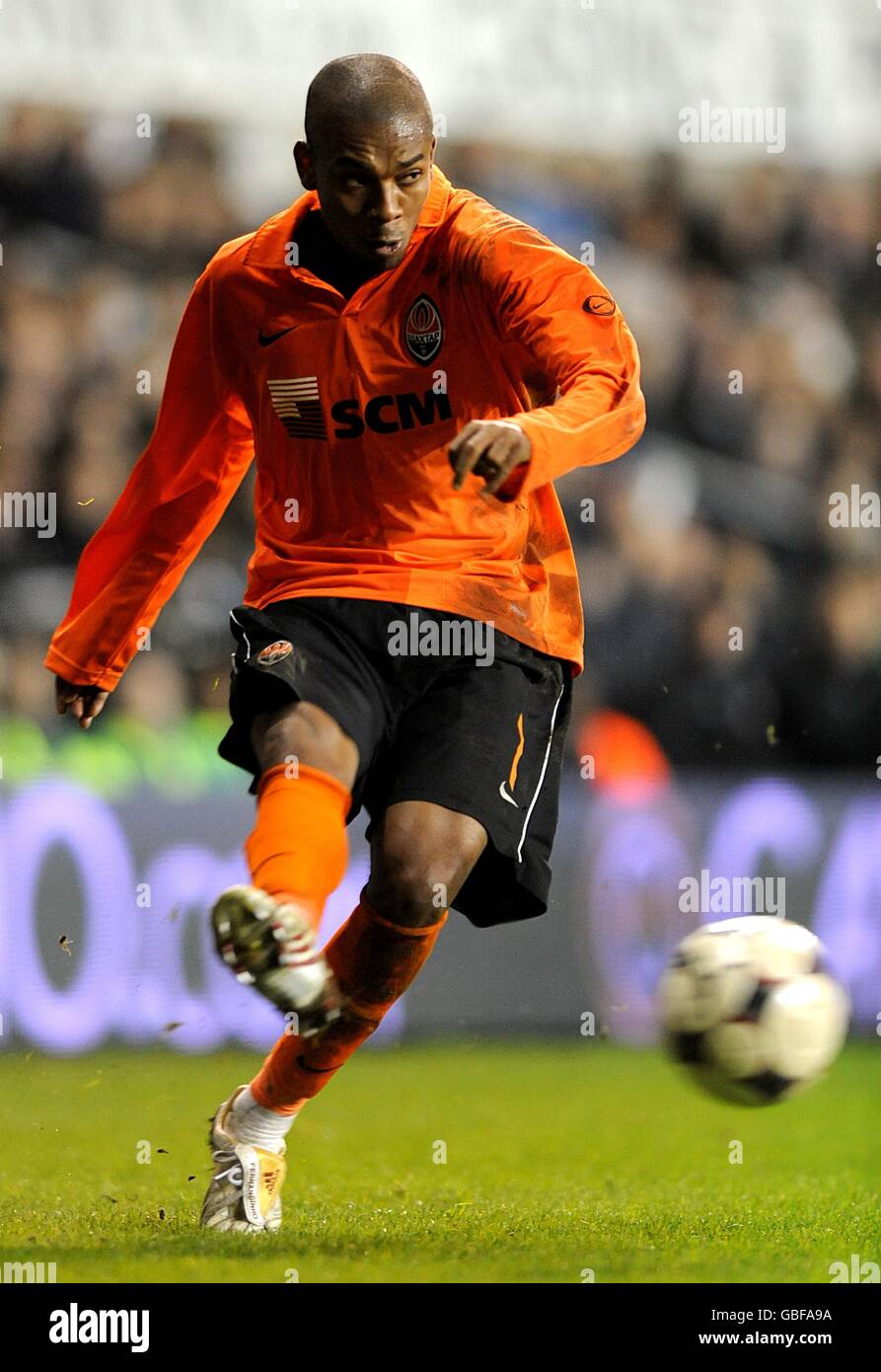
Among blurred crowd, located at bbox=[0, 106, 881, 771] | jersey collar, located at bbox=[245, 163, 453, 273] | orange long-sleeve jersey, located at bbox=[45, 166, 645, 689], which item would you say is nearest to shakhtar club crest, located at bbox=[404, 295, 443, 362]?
orange long-sleeve jersey, located at bbox=[45, 166, 645, 689]

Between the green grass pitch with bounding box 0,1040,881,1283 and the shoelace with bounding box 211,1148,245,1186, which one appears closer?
the green grass pitch with bounding box 0,1040,881,1283

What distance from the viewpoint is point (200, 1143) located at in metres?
5.24

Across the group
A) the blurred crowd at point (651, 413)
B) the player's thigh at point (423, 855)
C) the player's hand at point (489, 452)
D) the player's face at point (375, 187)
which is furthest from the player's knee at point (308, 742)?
the blurred crowd at point (651, 413)

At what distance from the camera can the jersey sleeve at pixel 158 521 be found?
411 cm

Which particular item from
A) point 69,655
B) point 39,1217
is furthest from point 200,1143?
point 69,655

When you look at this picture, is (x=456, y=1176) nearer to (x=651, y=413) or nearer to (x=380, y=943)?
(x=380, y=943)

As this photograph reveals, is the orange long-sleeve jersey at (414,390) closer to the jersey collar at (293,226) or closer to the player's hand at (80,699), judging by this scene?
the jersey collar at (293,226)

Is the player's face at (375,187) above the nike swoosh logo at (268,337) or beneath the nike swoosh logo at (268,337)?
above

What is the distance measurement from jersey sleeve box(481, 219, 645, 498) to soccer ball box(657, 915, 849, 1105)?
1.04 m

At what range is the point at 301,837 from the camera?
130 inches

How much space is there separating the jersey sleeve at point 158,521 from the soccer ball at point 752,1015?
143cm

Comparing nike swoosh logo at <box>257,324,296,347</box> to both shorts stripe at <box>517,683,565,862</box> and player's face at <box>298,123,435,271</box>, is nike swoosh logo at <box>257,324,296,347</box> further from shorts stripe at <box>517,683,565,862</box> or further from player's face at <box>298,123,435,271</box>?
shorts stripe at <box>517,683,565,862</box>

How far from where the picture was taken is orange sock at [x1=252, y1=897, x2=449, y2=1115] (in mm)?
3738

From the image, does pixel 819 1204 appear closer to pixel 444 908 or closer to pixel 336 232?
pixel 444 908
